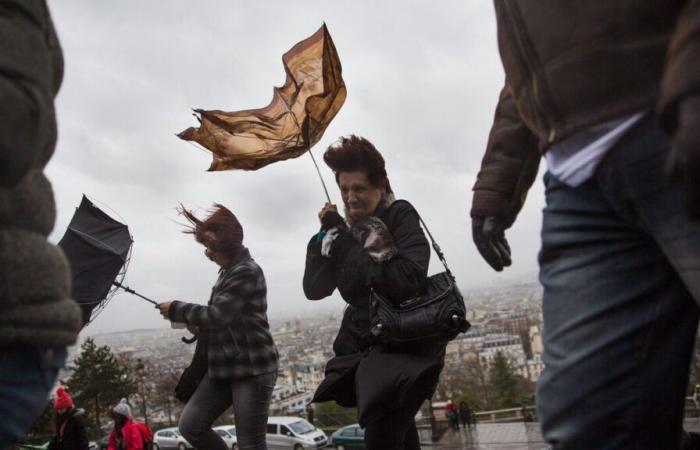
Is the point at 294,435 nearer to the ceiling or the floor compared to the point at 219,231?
nearer to the floor

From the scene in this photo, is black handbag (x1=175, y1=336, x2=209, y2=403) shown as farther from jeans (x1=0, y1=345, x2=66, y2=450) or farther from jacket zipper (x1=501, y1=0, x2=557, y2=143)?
jacket zipper (x1=501, y1=0, x2=557, y2=143)

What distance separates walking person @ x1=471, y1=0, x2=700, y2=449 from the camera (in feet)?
3.79

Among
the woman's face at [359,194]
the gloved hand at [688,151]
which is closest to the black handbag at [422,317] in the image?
the woman's face at [359,194]

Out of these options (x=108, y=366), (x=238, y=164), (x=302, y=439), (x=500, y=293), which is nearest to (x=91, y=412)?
(x=108, y=366)

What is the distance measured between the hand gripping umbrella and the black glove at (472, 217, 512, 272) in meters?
3.89

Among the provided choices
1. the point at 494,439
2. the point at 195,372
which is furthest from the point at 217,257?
the point at 494,439

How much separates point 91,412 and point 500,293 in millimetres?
154827

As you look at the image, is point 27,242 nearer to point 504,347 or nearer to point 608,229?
point 608,229

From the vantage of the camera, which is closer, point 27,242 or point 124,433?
point 27,242

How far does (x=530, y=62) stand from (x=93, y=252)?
497 cm

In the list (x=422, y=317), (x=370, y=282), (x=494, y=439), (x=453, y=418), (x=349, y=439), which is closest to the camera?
(x=422, y=317)

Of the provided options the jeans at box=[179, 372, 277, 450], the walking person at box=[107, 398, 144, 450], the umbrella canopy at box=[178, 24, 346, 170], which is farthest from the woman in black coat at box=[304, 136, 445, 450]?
the walking person at box=[107, 398, 144, 450]

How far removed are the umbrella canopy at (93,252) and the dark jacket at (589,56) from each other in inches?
172

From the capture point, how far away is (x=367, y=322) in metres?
2.99
